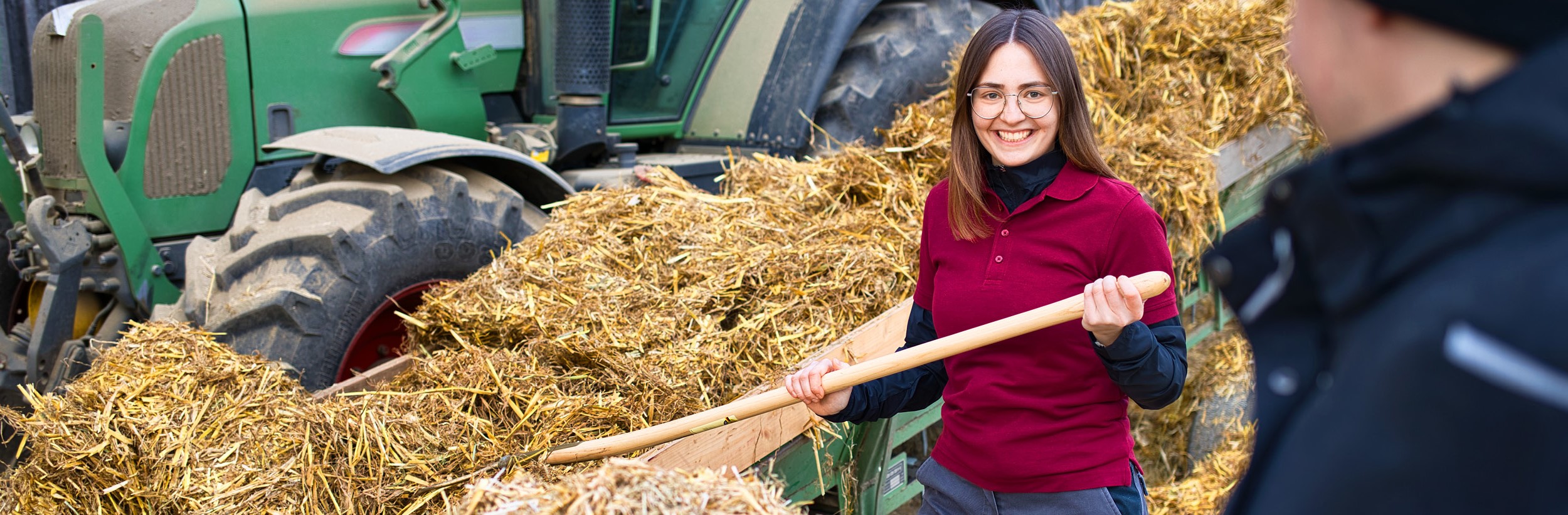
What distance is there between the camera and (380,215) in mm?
3883

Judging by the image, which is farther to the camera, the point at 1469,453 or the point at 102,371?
the point at 102,371

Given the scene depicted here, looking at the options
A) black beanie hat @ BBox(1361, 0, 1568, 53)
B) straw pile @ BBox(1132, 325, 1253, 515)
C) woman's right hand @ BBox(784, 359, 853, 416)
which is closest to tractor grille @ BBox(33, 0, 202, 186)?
woman's right hand @ BBox(784, 359, 853, 416)

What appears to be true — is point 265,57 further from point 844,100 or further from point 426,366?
point 844,100

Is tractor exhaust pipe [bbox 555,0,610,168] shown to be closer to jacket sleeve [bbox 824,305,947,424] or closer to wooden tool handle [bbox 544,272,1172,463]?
wooden tool handle [bbox 544,272,1172,463]

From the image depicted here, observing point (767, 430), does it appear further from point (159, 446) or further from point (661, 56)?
point (661, 56)

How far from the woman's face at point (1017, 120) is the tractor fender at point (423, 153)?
236 cm

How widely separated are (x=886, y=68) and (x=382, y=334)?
280 centimetres

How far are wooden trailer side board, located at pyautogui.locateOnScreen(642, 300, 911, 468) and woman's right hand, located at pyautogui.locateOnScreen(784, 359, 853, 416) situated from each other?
470mm

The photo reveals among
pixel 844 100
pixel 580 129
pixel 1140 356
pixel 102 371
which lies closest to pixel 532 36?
pixel 580 129

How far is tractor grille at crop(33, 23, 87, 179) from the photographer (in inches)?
169

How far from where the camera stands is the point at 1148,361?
1.93m

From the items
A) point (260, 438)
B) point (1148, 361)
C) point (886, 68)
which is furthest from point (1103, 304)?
point (886, 68)

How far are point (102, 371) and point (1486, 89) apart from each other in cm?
322

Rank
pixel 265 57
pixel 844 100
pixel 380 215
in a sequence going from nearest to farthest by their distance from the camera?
pixel 380 215 < pixel 265 57 < pixel 844 100
